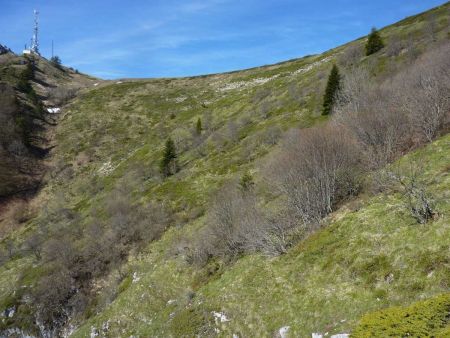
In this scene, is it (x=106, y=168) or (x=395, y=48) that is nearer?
(x=395, y=48)

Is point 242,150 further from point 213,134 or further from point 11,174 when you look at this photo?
point 11,174

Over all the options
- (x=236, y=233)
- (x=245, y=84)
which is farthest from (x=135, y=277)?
(x=245, y=84)

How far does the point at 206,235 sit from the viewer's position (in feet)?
107

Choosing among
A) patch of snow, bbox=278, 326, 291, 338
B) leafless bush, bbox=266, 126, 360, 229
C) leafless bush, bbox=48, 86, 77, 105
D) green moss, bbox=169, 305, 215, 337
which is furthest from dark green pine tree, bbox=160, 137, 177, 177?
leafless bush, bbox=48, 86, 77, 105

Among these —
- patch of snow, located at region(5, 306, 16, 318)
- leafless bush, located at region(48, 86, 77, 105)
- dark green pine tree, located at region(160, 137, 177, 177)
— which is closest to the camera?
patch of snow, located at region(5, 306, 16, 318)

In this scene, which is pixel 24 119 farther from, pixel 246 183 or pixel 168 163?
pixel 246 183

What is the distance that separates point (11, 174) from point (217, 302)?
228 ft

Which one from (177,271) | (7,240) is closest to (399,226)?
(177,271)

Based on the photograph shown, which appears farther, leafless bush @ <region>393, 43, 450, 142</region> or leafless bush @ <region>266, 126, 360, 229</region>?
leafless bush @ <region>393, 43, 450, 142</region>

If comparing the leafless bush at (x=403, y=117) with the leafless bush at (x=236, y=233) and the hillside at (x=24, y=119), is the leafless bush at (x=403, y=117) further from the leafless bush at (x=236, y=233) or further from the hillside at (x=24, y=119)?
the hillside at (x=24, y=119)

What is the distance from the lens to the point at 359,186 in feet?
92.3

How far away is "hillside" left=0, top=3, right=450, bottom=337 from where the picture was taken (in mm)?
18047

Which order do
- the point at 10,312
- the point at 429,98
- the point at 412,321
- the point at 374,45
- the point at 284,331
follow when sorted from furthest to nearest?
1. the point at 374,45
2. the point at 10,312
3. the point at 429,98
4. the point at 284,331
5. the point at 412,321

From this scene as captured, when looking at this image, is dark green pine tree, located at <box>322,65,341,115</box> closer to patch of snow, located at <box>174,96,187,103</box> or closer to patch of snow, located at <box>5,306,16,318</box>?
patch of snow, located at <box>5,306,16,318</box>
